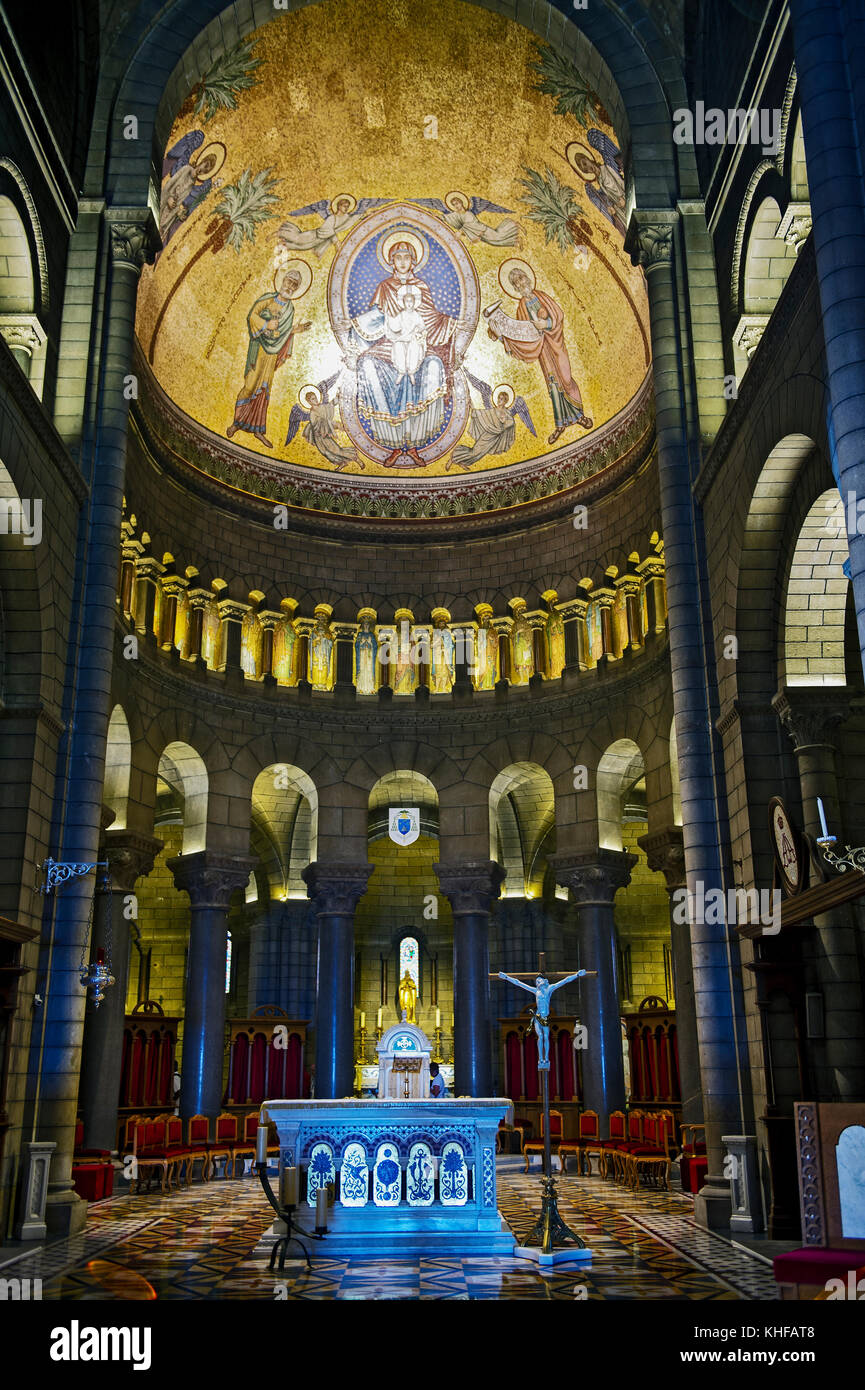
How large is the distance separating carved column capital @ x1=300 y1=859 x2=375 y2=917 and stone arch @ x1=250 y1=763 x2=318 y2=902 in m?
3.63

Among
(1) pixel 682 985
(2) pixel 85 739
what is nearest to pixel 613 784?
(1) pixel 682 985

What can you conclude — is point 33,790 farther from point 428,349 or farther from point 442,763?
point 428,349

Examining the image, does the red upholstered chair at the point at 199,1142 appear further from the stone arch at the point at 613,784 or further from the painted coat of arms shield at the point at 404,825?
the stone arch at the point at 613,784

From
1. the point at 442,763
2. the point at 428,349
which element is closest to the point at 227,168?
the point at 428,349

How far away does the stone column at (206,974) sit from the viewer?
68.7ft

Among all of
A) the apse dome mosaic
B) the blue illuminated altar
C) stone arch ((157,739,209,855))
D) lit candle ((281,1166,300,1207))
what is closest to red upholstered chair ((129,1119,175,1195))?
stone arch ((157,739,209,855))

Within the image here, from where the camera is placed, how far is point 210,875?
2203 centimetres

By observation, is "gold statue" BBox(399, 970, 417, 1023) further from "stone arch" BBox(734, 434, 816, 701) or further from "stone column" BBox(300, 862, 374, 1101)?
"stone arch" BBox(734, 434, 816, 701)

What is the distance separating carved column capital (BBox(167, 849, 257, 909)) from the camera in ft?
72.3

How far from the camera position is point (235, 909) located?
29.0 metres

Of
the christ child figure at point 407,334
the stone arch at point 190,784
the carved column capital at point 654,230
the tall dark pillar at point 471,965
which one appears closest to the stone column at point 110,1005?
the stone arch at point 190,784

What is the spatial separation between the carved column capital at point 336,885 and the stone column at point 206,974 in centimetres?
145

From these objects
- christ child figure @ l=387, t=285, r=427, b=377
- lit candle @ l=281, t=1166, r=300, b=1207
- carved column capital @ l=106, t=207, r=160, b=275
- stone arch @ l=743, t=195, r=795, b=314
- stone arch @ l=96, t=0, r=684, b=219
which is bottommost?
lit candle @ l=281, t=1166, r=300, b=1207
